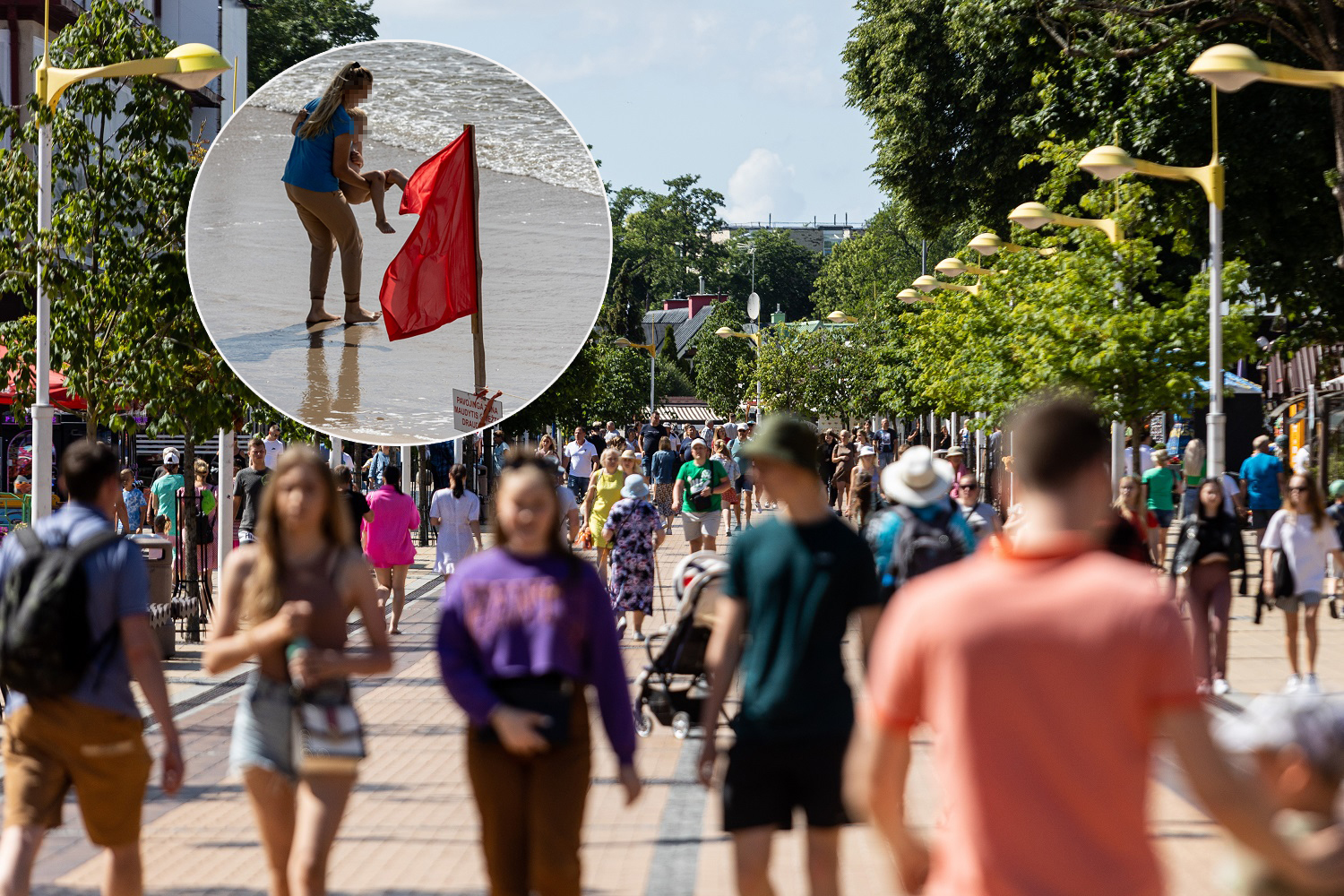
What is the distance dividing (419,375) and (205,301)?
5.09 meters

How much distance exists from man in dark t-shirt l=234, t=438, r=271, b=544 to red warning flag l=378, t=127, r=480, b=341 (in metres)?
4.53

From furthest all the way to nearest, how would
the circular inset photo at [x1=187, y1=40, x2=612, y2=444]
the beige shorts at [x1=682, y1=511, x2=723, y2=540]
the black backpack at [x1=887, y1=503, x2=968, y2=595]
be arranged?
the circular inset photo at [x1=187, y1=40, x2=612, y2=444]
the beige shorts at [x1=682, y1=511, x2=723, y2=540]
the black backpack at [x1=887, y1=503, x2=968, y2=595]

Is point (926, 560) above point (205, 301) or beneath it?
beneath

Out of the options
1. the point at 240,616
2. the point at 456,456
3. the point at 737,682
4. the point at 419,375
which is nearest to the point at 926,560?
the point at 240,616

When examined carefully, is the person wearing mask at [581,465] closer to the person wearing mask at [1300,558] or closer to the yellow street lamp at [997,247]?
the yellow street lamp at [997,247]

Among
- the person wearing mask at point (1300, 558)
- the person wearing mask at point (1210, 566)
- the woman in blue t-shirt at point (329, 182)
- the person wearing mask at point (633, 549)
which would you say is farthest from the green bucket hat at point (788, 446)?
the woman in blue t-shirt at point (329, 182)

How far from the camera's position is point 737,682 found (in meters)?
13.5

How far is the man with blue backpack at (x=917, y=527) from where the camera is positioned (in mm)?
8477

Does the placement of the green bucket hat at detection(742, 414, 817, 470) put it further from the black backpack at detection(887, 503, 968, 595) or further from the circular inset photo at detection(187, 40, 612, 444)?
the circular inset photo at detection(187, 40, 612, 444)

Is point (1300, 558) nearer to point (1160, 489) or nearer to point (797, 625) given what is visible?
point (797, 625)

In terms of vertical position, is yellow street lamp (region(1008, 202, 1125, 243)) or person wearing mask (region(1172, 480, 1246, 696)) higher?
yellow street lamp (region(1008, 202, 1125, 243))

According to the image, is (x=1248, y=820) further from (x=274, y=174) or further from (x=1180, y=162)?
(x=1180, y=162)

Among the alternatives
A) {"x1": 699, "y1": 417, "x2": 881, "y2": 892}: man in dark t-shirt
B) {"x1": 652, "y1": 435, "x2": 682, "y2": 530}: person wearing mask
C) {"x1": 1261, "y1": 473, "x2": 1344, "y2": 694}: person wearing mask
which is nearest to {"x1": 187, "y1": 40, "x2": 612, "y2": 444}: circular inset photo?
{"x1": 652, "y1": 435, "x2": 682, "y2": 530}: person wearing mask

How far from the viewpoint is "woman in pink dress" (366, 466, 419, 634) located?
15508mm
